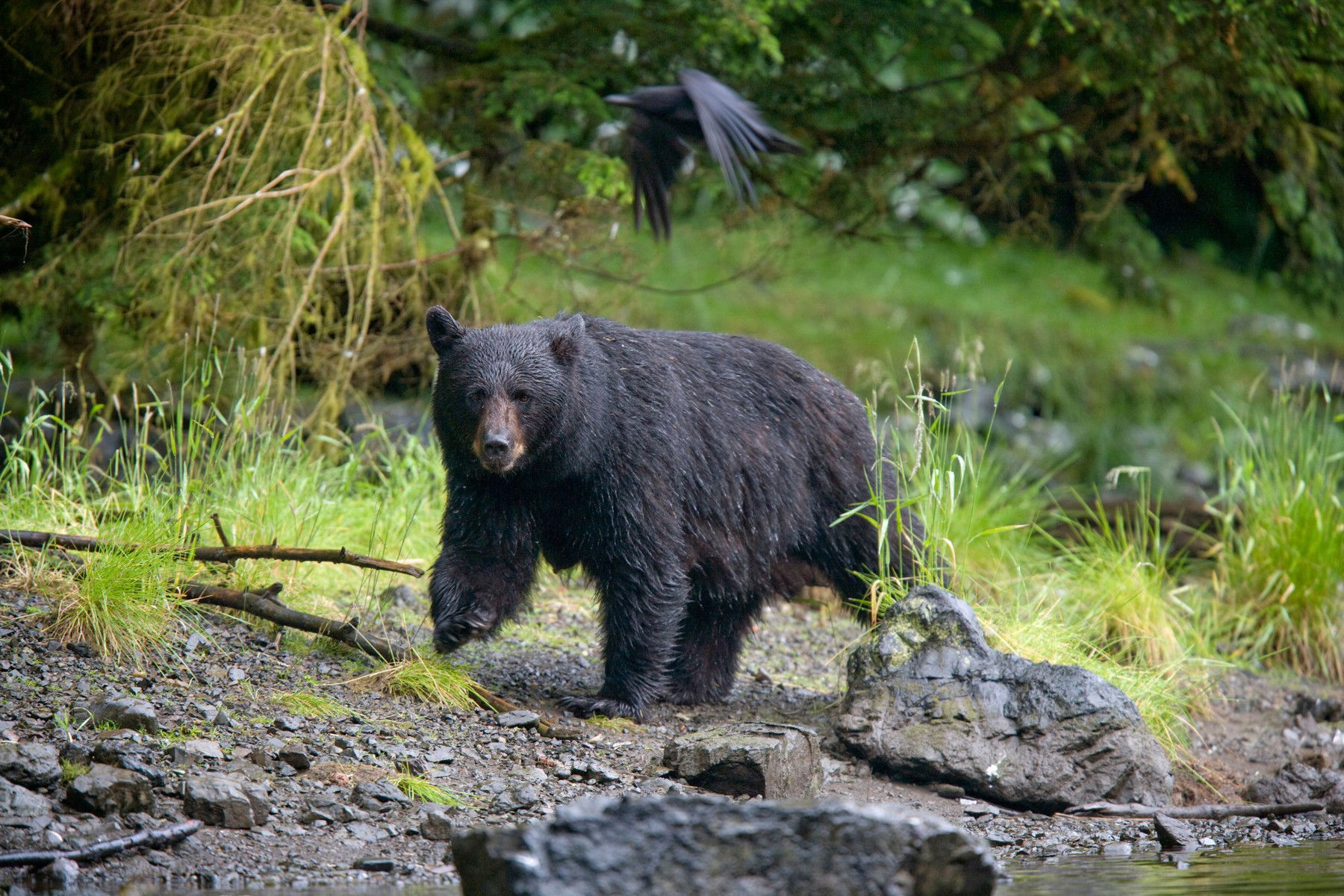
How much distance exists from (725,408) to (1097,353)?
29.1ft

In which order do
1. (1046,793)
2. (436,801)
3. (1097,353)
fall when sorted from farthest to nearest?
(1097,353)
(1046,793)
(436,801)

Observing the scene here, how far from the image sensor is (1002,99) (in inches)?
343

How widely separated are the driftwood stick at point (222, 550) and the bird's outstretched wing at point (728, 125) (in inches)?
106

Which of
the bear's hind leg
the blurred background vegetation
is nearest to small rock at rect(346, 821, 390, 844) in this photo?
the blurred background vegetation

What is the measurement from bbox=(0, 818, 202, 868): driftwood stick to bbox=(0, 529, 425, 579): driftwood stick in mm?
1429

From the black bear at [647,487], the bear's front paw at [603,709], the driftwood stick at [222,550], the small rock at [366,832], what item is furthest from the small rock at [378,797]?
the bear's front paw at [603,709]

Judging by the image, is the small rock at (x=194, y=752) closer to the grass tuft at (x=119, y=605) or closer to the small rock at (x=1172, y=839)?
the grass tuft at (x=119, y=605)

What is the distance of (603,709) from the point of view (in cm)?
547

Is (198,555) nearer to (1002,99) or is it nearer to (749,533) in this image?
(749,533)

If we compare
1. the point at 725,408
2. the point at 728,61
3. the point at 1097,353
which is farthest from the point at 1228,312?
the point at 725,408

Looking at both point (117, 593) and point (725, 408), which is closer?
point (117, 593)

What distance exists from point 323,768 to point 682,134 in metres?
4.03

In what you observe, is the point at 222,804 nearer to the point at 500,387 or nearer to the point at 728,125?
the point at 500,387

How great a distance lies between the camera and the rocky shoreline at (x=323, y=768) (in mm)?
A: 3930
